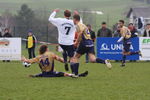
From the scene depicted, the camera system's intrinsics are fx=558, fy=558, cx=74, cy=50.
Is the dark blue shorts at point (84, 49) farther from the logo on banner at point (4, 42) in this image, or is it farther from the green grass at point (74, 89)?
the logo on banner at point (4, 42)

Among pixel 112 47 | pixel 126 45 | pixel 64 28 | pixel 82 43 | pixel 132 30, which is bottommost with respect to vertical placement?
pixel 112 47

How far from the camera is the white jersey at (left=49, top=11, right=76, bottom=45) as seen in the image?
631 inches

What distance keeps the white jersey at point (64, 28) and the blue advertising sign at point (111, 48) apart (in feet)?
29.6

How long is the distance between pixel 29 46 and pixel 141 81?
1401 cm

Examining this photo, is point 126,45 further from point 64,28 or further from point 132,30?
point 64,28

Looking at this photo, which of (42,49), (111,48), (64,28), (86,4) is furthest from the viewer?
(86,4)

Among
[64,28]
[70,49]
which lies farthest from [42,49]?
[70,49]

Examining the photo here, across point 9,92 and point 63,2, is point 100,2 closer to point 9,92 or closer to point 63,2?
point 63,2

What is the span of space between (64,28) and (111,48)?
9.41m

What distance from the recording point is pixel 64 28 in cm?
1619

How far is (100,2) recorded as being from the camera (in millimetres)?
116375

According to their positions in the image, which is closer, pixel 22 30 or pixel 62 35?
pixel 62 35

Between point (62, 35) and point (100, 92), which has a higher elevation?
point (62, 35)

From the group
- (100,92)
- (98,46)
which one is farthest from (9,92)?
(98,46)
